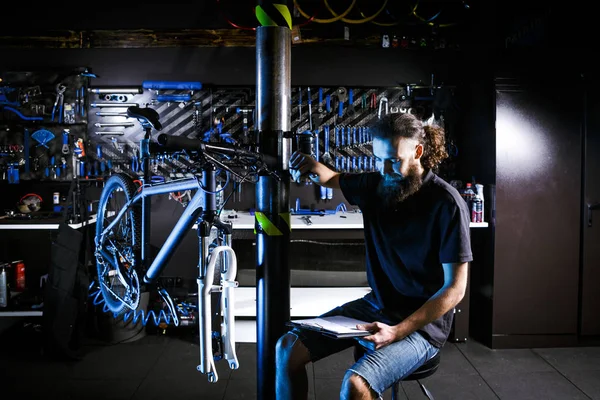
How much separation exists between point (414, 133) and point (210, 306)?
110 centimetres

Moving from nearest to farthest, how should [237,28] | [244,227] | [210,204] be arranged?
[210,204]
[244,227]
[237,28]

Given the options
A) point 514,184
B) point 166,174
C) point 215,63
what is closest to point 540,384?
point 514,184

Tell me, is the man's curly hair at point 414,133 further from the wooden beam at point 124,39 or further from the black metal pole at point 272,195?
the wooden beam at point 124,39

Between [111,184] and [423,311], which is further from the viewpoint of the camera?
[111,184]

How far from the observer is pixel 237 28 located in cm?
419

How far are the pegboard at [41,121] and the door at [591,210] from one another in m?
4.23

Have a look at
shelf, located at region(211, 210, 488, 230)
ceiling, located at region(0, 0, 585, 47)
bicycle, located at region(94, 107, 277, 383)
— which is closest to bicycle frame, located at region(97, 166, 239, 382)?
bicycle, located at region(94, 107, 277, 383)

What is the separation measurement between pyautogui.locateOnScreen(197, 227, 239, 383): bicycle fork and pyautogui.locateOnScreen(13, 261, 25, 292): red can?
297cm

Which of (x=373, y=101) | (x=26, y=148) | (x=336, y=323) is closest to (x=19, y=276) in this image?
(x=26, y=148)

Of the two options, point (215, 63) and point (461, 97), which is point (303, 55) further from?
point (461, 97)

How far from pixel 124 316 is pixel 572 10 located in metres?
4.32

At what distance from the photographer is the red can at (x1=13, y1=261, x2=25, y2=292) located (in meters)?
3.99

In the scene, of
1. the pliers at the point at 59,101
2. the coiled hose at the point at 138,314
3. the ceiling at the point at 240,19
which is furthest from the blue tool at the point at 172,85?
the coiled hose at the point at 138,314

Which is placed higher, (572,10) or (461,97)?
(572,10)
